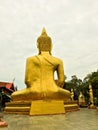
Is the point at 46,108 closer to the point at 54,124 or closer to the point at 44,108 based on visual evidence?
the point at 44,108

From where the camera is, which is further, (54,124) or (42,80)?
(42,80)

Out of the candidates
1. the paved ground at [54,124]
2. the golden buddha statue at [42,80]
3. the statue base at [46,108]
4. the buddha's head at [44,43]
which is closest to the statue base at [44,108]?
the statue base at [46,108]

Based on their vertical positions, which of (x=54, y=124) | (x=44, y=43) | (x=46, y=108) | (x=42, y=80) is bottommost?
(x=54, y=124)

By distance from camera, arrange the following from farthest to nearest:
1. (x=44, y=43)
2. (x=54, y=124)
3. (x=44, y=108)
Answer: (x=44, y=43) < (x=44, y=108) < (x=54, y=124)

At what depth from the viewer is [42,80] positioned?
17.6m

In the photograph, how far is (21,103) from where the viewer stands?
16.2m

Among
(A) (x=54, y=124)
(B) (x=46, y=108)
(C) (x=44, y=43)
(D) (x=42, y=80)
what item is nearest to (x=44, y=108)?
(B) (x=46, y=108)

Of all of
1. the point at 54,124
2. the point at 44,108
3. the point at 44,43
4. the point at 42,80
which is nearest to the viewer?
→ the point at 54,124

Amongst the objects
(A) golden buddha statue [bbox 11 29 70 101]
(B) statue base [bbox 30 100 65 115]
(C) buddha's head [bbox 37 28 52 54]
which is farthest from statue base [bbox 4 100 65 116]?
(C) buddha's head [bbox 37 28 52 54]

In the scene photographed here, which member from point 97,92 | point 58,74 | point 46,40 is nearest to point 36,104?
point 58,74

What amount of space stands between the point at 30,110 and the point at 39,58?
177 inches

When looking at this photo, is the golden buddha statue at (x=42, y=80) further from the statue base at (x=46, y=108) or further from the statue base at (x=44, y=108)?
the statue base at (x=46, y=108)

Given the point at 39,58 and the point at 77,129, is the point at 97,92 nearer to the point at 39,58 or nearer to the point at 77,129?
the point at 39,58

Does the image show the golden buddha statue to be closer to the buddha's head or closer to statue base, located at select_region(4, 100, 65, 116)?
the buddha's head
